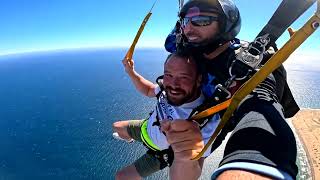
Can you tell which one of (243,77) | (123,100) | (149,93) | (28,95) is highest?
(28,95)

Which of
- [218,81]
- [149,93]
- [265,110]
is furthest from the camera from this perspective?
[149,93]

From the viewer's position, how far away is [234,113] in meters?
2.03

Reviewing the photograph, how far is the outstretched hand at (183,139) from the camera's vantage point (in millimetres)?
1908

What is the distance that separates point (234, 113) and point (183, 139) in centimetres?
45

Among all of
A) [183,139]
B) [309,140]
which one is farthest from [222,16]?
[309,140]

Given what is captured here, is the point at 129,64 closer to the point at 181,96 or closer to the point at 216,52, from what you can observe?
the point at 181,96

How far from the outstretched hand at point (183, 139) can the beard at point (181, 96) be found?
2.94 ft

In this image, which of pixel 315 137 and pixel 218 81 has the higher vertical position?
pixel 218 81

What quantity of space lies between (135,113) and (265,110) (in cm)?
6329

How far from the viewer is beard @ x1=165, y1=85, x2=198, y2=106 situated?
9.43 feet

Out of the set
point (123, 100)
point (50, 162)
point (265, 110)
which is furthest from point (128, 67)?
point (123, 100)

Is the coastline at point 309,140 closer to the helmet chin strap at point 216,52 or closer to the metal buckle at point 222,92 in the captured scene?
the helmet chin strap at point 216,52

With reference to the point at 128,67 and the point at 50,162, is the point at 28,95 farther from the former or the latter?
the point at 128,67

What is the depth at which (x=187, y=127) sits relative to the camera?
6.53 feet
